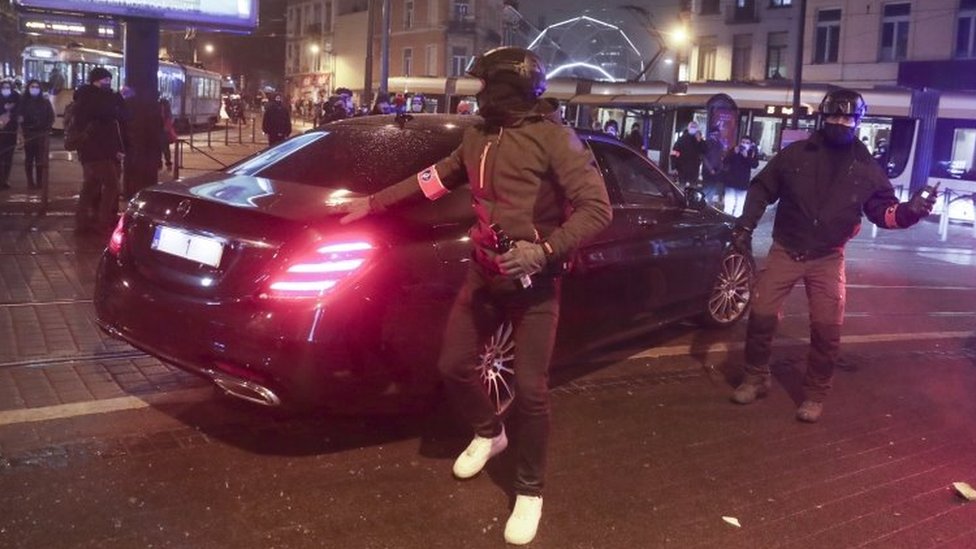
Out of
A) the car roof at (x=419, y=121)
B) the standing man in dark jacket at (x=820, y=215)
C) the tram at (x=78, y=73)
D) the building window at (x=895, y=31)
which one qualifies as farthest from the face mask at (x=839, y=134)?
the building window at (x=895, y=31)

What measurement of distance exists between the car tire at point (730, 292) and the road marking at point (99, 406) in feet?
12.0

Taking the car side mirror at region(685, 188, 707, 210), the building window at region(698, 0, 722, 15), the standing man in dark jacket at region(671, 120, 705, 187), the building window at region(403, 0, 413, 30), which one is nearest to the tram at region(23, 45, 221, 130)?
the standing man in dark jacket at region(671, 120, 705, 187)

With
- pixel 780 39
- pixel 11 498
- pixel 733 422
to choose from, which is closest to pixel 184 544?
pixel 11 498

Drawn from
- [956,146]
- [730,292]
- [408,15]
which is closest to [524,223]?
[730,292]

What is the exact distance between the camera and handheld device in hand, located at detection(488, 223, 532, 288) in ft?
11.4

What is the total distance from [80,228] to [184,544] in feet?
24.5

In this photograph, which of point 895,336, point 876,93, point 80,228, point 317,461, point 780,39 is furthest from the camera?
point 780,39

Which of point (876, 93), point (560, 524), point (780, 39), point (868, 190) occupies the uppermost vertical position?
point (780, 39)

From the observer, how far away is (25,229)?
10086 mm

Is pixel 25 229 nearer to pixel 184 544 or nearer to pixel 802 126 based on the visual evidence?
pixel 184 544

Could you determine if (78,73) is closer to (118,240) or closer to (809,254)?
(118,240)

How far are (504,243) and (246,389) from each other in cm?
133

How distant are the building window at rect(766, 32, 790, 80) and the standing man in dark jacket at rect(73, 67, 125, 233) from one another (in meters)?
33.3

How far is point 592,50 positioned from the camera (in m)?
49.7
